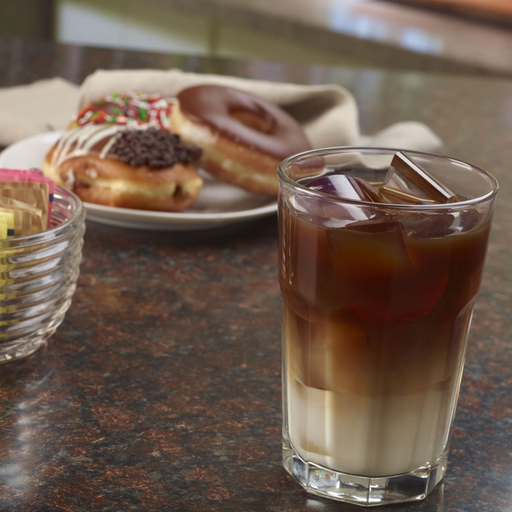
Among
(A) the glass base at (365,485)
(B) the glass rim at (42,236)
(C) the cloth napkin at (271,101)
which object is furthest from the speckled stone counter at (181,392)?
(C) the cloth napkin at (271,101)

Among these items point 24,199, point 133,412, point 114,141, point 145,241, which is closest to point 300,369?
point 133,412

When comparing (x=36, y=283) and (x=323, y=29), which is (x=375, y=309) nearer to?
(x=36, y=283)

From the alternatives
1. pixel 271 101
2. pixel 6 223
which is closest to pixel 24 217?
pixel 6 223

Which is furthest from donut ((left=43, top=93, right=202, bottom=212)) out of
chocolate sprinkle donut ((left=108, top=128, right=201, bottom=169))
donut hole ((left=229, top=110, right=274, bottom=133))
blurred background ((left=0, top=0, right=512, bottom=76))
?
blurred background ((left=0, top=0, right=512, bottom=76))

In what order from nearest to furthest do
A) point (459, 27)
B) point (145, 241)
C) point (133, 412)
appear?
point (133, 412), point (145, 241), point (459, 27)

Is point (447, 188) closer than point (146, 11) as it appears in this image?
Yes

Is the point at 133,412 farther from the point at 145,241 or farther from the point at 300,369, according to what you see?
the point at 145,241
